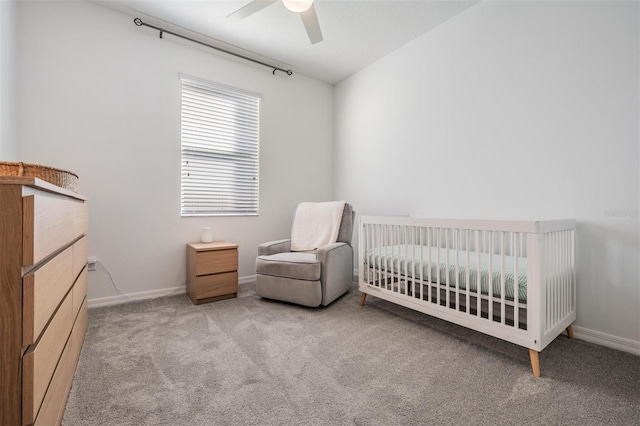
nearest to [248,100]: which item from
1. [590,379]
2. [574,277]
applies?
[574,277]

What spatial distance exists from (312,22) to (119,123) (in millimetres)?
1875

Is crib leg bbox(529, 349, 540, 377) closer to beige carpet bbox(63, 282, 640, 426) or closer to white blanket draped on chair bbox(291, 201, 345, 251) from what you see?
beige carpet bbox(63, 282, 640, 426)

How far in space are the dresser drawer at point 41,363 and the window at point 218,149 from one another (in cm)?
190

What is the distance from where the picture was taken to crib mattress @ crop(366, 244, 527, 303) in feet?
5.21

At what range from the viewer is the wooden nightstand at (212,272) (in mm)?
2533

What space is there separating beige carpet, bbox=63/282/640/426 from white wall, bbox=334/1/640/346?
61 cm

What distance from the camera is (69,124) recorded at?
2.34 metres

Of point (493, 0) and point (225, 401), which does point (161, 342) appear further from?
point (493, 0)

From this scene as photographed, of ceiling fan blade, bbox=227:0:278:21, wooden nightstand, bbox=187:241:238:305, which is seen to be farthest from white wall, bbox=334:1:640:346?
wooden nightstand, bbox=187:241:238:305

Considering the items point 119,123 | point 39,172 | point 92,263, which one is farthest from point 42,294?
point 119,123

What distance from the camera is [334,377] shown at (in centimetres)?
143

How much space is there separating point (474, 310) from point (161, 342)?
2010 millimetres

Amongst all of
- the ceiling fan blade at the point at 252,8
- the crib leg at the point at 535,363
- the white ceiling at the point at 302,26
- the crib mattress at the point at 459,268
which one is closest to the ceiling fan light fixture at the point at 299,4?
the ceiling fan blade at the point at 252,8

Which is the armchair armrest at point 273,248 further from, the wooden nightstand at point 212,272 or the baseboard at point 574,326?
the baseboard at point 574,326
